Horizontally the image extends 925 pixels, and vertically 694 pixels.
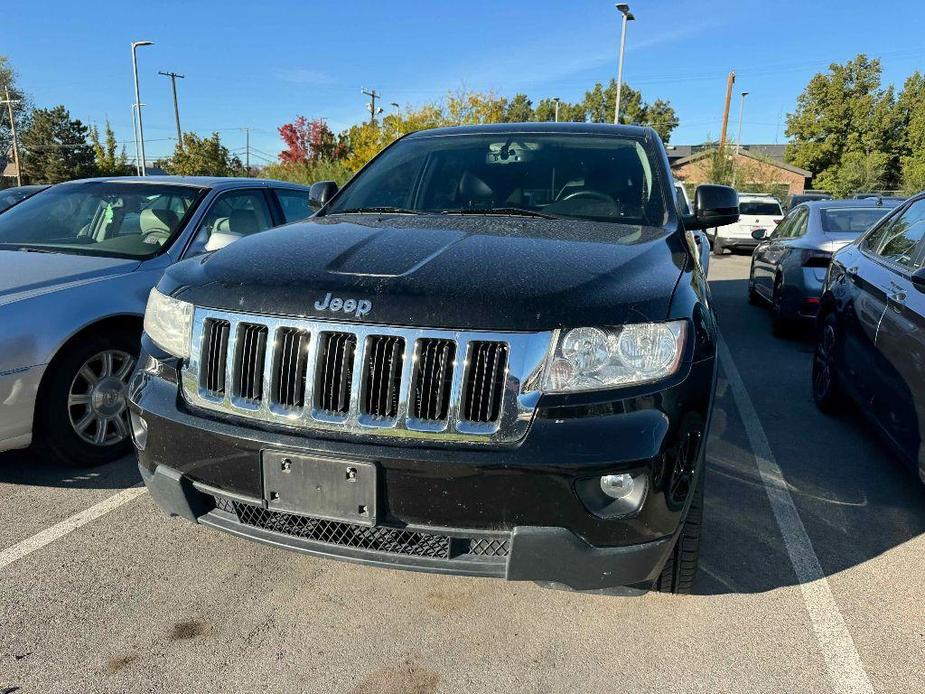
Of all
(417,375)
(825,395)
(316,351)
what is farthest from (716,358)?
(825,395)

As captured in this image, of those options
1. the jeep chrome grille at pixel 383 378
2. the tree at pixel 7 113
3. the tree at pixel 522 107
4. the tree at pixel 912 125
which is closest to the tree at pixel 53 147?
the tree at pixel 7 113

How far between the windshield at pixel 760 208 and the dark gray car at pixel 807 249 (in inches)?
476

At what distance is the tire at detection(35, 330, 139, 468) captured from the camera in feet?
11.3

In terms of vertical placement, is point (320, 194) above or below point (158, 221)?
above

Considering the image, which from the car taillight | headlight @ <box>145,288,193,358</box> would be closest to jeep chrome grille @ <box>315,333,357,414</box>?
headlight @ <box>145,288,193,358</box>

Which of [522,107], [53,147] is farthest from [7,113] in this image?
[522,107]

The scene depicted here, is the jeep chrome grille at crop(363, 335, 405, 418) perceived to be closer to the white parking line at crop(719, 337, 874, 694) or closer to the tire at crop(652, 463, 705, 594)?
the tire at crop(652, 463, 705, 594)

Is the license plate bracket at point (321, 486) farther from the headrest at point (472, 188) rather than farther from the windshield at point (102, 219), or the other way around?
the windshield at point (102, 219)

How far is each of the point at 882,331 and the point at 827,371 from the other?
1205 millimetres

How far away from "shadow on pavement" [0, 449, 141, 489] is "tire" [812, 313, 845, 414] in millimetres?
4431

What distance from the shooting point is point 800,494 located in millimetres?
3607

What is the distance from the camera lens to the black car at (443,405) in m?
1.94

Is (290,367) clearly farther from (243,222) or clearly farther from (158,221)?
(243,222)

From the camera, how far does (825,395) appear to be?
489 cm
